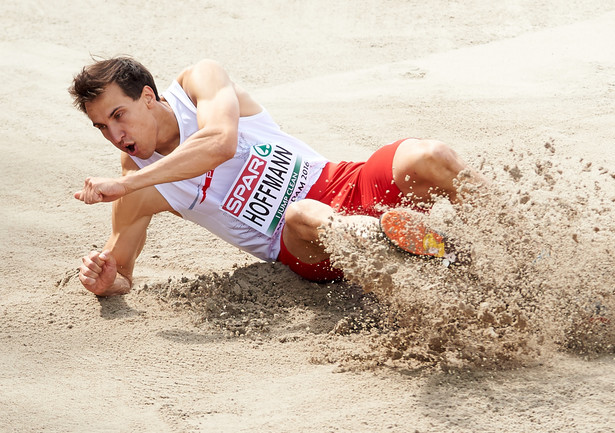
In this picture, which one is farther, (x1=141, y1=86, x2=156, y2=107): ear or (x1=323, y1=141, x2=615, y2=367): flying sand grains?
(x1=141, y1=86, x2=156, y2=107): ear

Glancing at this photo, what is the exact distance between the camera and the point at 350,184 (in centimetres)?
291

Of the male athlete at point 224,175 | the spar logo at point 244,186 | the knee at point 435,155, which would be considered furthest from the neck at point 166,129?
the knee at point 435,155

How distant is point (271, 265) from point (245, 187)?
34 cm

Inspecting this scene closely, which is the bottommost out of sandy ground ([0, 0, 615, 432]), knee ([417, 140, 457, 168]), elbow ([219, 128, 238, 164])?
sandy ground ([0, 0, 615, 432])

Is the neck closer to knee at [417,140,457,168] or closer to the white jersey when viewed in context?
the white jersey

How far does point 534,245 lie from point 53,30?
4688 millimetres

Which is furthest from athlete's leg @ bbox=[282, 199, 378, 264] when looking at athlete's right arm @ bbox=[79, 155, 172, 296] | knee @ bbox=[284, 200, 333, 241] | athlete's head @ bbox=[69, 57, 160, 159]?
athlete's head @ bbox=[69, 57, 160, 159]

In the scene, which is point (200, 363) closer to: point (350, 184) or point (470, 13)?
point (350, 184)

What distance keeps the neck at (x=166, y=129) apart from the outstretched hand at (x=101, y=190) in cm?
43

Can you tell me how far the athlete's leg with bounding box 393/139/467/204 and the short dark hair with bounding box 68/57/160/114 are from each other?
963 mm

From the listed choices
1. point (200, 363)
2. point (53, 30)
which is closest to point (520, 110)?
point (200, 363)

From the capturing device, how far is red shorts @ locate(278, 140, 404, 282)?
2.76m

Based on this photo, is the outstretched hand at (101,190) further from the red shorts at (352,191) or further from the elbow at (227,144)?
the red shorts at (352,191)

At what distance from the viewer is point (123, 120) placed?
2.85 m
